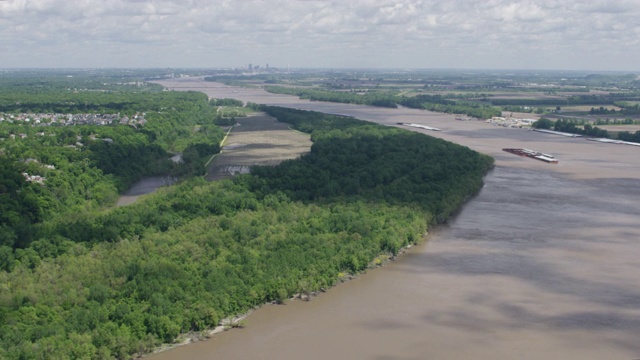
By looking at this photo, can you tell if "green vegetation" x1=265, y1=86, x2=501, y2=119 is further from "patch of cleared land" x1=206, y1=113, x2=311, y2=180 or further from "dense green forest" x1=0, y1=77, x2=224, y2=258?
"dense green forest" x1=0, y1=77, x2=224, y2=258

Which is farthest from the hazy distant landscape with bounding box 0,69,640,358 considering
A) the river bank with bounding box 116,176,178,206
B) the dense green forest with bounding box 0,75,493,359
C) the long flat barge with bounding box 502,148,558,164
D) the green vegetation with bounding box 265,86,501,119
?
the green vegetation with bounding box 265,86,501,119

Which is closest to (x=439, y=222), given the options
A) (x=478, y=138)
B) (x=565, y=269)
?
(x=565, y=269)

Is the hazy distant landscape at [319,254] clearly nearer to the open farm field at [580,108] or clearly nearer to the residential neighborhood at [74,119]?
the residential neighborhood at [74,119]

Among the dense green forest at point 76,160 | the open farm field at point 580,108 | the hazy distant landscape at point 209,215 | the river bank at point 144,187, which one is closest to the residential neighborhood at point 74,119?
the dense green forest at point 76,160

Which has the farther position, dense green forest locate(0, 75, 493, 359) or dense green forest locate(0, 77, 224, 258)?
dense green forest locate(0, 77, 224, 258)

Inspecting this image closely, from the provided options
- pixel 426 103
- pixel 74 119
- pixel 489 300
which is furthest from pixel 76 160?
pixel 426 103

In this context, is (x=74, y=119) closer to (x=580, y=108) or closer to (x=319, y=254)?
(x=319, y=254)

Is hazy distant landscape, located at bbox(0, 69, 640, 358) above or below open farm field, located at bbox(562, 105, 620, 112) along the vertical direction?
below
